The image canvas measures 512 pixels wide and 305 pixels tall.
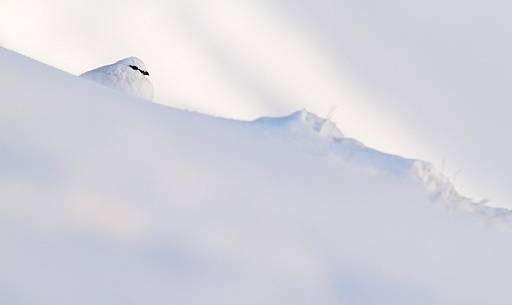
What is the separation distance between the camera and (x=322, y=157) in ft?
17.9

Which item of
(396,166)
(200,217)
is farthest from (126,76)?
(200,217)

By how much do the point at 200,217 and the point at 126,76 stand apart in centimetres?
506

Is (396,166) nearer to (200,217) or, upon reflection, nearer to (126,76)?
(200,217)

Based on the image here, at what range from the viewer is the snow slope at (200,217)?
351 cm

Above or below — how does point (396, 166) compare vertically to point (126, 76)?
below

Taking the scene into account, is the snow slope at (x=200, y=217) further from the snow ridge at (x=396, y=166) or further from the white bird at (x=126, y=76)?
the white bird at (x=126, y=76)

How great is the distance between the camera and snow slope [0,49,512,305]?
3508 millimetres

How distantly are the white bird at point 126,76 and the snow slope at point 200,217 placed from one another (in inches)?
125

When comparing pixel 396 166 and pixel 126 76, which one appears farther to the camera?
pixel 126 76

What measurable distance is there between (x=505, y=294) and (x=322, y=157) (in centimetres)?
139

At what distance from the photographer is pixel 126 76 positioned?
→ 29.3 ft

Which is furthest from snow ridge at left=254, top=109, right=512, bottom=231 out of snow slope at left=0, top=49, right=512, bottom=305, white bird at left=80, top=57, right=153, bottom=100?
white bird at left=80, top=57, right=153, bottom=100

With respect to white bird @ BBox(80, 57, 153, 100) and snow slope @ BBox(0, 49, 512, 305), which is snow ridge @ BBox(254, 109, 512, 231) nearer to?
snow slope @ BBox(0, 49, 512, 305)

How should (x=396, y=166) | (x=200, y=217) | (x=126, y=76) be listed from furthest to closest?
(x=126, y=76) → (x=396, y=166) → (x=200, y=217)
